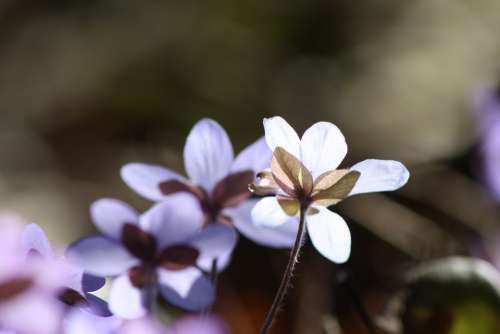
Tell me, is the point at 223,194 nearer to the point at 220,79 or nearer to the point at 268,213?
the point at 268,213

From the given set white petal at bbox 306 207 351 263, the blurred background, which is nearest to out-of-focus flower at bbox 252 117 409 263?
white petal at bbox 306 207 351 263

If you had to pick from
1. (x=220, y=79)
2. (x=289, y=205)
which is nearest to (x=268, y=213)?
(x=289, y=205)

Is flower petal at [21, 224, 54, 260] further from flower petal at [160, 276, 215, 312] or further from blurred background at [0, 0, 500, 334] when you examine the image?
blurred background at [0, 0, 500, 334]

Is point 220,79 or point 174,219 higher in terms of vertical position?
point 174,219

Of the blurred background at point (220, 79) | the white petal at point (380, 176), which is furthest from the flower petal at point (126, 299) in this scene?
the blurred background at point (220, 79)

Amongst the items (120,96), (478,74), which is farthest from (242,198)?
(478,74)

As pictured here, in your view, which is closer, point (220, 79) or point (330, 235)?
point (330, 235)
